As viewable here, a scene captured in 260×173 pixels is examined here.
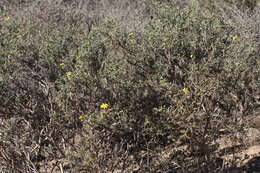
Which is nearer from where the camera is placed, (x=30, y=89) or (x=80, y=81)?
(x=80, y=81)

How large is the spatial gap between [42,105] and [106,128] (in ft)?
3.16

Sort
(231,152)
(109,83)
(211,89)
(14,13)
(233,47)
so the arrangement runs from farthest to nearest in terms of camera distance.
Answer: (14,13), (231,152), (233,47), (109,83), (211,89)

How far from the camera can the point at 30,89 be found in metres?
3.52

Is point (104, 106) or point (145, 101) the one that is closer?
point (104, 106)

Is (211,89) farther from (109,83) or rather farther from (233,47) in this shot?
(109,83)

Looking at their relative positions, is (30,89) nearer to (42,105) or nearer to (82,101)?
(42,105)

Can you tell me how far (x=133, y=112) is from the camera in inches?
124

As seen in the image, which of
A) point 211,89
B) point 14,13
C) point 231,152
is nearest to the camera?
point 211,89

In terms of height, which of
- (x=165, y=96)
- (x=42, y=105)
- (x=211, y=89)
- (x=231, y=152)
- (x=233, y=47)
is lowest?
(x=231, y=152)

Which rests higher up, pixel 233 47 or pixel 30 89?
pixel 233 47

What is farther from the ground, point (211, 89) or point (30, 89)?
point (211, 89)

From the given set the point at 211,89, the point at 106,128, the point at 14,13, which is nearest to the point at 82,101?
the point at 106,128

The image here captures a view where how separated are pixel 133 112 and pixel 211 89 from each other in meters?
0.79

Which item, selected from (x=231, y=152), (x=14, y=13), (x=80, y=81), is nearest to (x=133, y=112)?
(x=80, y=81)
